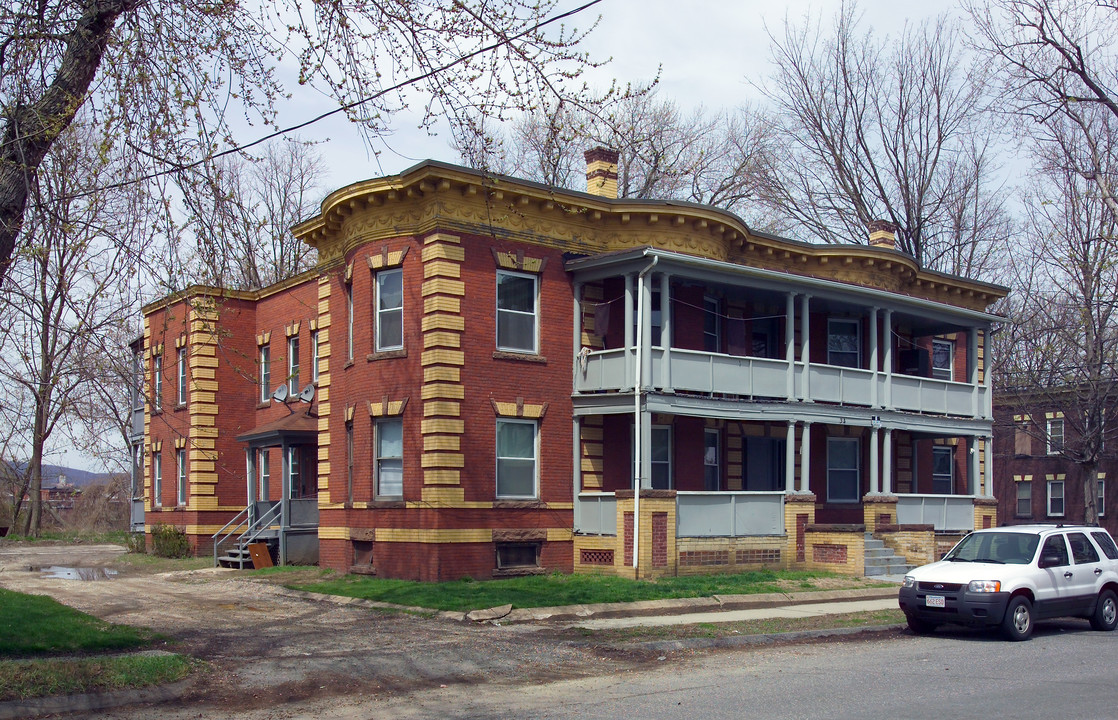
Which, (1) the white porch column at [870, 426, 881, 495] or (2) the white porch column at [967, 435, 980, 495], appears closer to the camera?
(1) the white porch column at [870, 426, 881, 495]

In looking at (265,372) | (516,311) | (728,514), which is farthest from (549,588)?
(265,372)

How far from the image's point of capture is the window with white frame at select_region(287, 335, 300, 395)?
30.7m

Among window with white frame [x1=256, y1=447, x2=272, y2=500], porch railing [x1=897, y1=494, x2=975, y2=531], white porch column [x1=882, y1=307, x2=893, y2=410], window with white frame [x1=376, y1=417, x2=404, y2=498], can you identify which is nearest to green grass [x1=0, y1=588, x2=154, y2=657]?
window with white frame [x1=376, y1=417, x2=404, y2=498]

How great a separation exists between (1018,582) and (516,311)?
1184 cm

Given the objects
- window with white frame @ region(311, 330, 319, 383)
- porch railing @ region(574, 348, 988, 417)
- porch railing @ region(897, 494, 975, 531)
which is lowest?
porch railing @ region(897, 494, 975, 531)

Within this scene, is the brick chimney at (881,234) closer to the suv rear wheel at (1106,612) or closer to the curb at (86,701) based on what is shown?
the suv rear wheel at (1106,612)

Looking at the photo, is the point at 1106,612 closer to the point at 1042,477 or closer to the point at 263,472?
the point at 263,472

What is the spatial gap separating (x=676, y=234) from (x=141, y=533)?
22.1 metres

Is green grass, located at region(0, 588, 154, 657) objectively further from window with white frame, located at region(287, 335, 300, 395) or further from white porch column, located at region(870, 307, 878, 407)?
white porch column, located at region(870, 307, 878, 407)

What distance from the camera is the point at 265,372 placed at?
3294 centimetres

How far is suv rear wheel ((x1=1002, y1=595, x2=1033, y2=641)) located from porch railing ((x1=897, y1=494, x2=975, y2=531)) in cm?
1144

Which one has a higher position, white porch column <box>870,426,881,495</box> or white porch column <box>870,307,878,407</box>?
white porch column <box>870,307,878,407</box>

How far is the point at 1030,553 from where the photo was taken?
15.9 metres

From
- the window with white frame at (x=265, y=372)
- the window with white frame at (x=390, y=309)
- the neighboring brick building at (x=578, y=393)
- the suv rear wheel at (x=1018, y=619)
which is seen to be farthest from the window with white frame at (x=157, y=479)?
the suv rear wheel at (x=1018, y=619)
